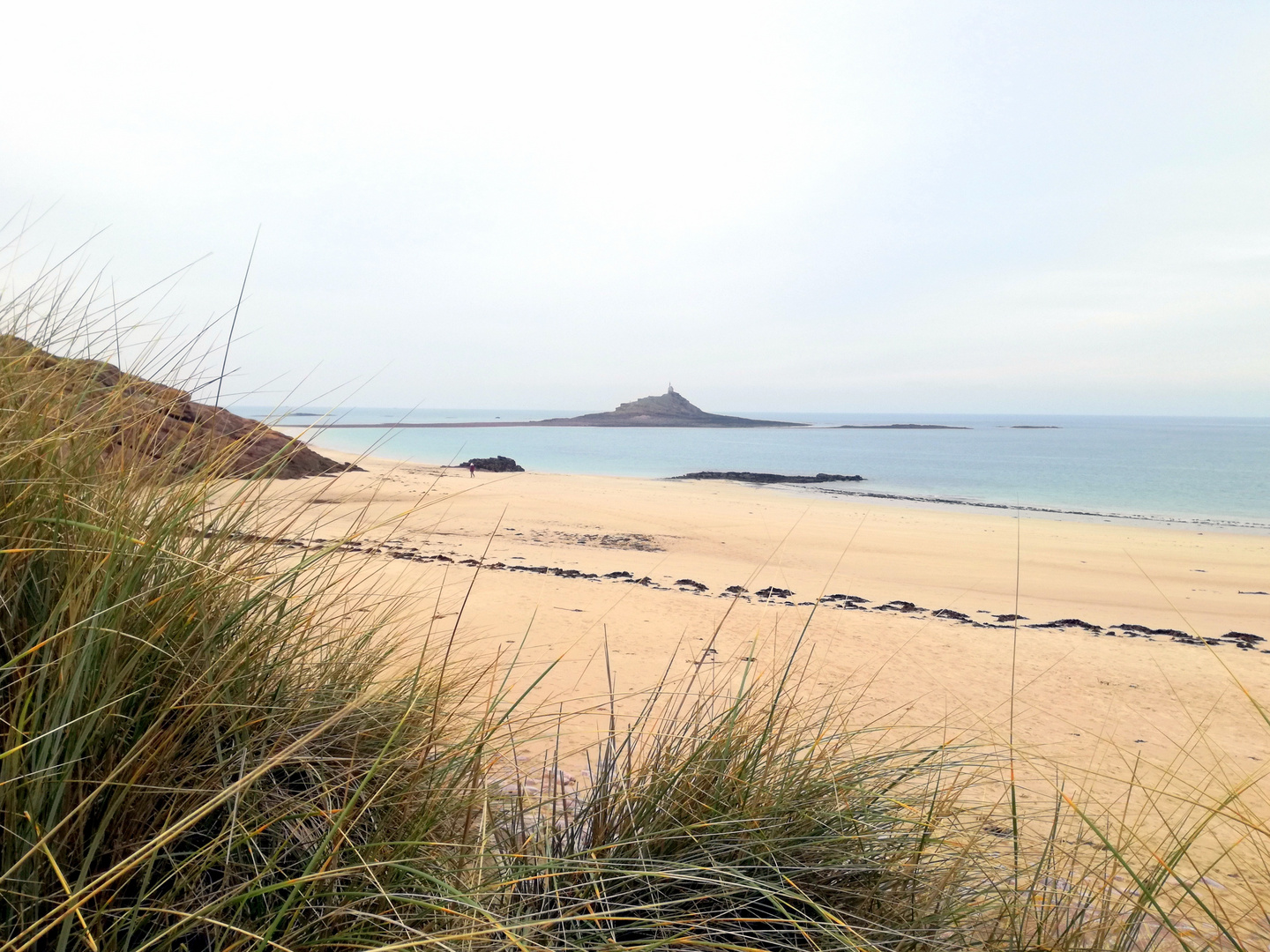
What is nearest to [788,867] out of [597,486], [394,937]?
[394,937]

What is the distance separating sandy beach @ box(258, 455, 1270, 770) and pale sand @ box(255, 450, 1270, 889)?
0.05m

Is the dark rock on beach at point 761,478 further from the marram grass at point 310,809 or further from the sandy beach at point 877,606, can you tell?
the marram grass at point 310,809

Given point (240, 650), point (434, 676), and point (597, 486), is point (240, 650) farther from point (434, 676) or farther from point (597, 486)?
point (597, 486)

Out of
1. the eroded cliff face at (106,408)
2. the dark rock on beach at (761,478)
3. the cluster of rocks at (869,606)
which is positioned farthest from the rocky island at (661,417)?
the eroded cliff face at (106,408)

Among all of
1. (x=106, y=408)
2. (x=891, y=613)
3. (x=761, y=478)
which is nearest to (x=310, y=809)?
(x=106, y=408)

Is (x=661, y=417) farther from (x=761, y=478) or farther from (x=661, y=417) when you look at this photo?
(x=761, y=478)

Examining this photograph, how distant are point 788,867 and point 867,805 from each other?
438mm

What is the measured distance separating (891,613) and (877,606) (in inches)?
21.8

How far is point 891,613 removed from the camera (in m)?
9.40

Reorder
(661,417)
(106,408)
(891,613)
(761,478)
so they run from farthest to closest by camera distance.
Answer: (661,417)
(761,478)
(891,613)
(106,408)

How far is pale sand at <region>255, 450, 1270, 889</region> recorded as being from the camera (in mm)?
4949

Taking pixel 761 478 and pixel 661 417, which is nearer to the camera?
pixel 761 478

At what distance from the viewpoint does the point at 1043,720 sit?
17.6ft

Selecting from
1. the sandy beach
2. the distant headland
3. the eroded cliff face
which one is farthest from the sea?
the distant headland
